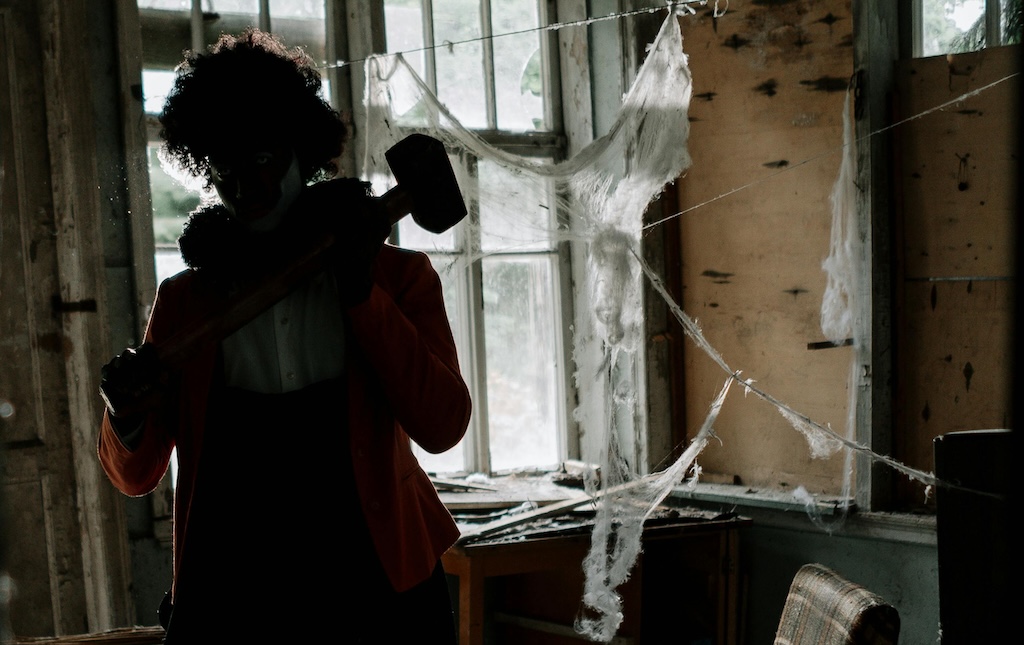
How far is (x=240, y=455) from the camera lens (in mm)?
1302

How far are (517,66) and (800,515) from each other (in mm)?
1897

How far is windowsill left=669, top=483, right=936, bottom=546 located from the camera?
2902mm

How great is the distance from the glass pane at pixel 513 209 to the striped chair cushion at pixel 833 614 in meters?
1.50

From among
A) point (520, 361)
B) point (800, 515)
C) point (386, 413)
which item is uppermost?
point (386, 413)

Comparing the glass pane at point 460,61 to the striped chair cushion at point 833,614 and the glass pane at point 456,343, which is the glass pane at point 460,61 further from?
the striped chair cushion at point 833,614

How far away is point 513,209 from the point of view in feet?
10.0

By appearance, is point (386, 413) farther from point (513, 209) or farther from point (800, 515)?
point (800, 515)

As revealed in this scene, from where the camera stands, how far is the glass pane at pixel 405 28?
338 centimetres

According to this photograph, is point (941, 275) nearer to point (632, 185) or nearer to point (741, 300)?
point (741, 300)

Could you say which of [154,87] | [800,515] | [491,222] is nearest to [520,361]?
[491,222]

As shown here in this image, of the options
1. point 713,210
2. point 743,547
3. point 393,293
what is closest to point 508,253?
point 713,210

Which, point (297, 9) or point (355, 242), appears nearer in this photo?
point (355, 242)

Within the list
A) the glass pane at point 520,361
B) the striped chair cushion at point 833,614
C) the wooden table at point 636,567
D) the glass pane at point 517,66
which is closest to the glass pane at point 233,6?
the glass pane at point 517,66

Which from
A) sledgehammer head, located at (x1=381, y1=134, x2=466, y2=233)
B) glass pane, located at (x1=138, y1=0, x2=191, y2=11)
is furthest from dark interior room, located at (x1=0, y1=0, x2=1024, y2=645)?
sledgehammer head, located at (x1=381, y1=134, x2=466, y2=233)
